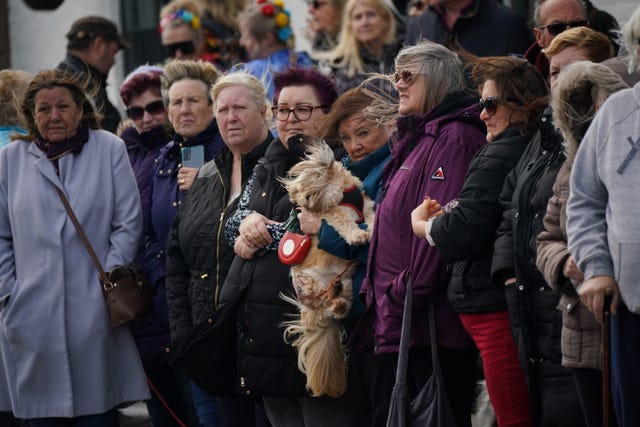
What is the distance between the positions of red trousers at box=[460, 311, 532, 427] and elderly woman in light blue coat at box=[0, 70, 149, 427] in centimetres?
260

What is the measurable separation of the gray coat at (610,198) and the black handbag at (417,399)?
1.13 m

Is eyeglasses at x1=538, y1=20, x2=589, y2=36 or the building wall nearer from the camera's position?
eyeglasses at x1=538, y1=20, x2=589, y2=36

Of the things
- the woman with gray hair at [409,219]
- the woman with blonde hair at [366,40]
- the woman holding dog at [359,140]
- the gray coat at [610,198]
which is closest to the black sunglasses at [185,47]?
the woman with blonde hair at [366,40]

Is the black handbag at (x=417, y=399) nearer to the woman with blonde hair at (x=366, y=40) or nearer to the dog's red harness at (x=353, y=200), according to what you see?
the dog's red harness at (x=353, y=200)

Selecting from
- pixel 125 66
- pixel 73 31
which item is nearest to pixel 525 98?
pixel 73 31

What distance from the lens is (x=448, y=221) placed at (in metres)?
5.58

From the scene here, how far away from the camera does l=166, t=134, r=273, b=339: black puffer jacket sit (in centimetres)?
711

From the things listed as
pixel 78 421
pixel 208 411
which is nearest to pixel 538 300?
pixel 208 411

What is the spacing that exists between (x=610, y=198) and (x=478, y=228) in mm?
982

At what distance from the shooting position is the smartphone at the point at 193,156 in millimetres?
7871

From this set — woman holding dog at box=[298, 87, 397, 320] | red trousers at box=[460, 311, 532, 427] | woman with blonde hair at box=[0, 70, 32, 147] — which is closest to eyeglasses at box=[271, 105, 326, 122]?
woman holding dog at box=[298, 87, 397, 320]

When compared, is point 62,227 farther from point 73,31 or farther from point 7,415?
point 73,31

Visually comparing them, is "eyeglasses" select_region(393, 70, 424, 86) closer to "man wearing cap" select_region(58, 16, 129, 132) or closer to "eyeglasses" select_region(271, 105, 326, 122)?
"eyeglasses" select_region(271, 105, 326, 122)

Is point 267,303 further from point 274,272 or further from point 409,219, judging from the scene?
point 409,219
